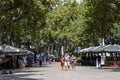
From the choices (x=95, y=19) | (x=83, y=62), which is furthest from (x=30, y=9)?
(x=83, y=62)

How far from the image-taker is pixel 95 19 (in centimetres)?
4906

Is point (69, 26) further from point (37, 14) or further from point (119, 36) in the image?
point (37, 14)

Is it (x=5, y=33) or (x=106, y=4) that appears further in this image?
(x=5, y=33)

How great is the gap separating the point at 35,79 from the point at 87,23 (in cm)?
2886

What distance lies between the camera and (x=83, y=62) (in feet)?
230

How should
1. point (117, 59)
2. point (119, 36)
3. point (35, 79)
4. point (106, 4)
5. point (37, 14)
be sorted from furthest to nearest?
point (119, 36) → point (117, 59) → point (37, 14) → point (106, 4) → point (35, 79)

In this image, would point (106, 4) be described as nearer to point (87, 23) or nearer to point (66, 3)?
point (87, 23)

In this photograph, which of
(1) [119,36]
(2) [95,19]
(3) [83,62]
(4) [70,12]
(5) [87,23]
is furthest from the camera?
(1) [119,36]

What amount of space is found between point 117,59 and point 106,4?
21.3 m

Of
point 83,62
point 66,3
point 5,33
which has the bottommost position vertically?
point 83,62

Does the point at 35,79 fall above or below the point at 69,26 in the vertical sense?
below

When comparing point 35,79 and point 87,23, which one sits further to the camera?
point 87,23

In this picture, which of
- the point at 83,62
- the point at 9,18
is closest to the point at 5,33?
the point at 9,18

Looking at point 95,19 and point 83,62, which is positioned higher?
point 95,19
